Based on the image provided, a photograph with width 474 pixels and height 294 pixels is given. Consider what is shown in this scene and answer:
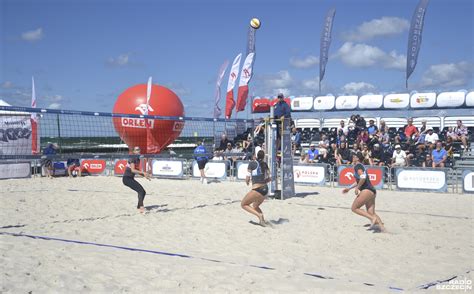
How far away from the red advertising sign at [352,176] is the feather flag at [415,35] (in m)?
5.36

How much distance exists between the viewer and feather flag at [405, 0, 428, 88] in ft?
55.5

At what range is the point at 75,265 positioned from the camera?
528 centimetres

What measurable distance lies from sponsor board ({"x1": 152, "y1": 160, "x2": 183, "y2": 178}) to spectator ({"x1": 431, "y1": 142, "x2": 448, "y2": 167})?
329 inches

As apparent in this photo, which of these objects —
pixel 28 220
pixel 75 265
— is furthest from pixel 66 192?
pixel 75 265

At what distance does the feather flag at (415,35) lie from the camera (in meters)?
16.9

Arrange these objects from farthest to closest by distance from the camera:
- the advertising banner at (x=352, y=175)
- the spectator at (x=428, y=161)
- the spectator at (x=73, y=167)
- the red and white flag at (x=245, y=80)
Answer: the red and white flag at (x=245, y=80), the spectator at (x=73, y=167), the spectator at (x=428, y=161), the advertising banner at (x=352, y=175)

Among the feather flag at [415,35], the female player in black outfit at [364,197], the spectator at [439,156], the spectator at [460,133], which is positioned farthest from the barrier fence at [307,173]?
the female player in black outfit at [364,197]

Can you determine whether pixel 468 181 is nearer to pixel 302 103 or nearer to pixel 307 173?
pixel 307 173

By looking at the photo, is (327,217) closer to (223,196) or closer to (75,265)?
(223,196)

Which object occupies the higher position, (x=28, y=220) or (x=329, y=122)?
(x=329, y=122)

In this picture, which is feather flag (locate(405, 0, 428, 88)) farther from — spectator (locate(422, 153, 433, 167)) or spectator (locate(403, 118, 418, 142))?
spectator (locate(422, 153, 433, 167))

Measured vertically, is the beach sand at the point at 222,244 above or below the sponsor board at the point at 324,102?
below

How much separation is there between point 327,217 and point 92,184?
8.19m

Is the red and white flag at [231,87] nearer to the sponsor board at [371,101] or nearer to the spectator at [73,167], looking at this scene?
the sponsor board at [371,101]
